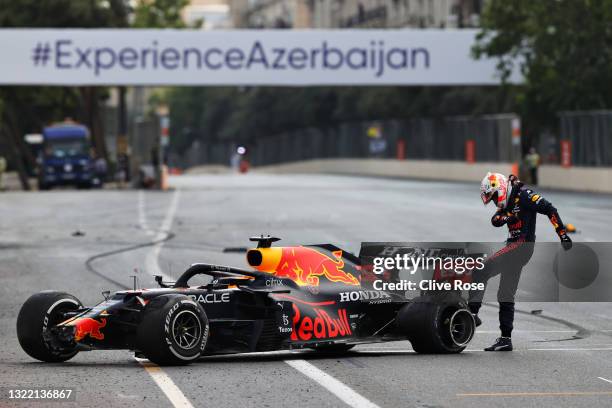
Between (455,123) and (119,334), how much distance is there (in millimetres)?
63846

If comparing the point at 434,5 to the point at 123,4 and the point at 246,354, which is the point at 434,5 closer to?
the point at 123,4

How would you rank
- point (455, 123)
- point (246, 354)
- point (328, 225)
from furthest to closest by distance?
1. point (455, 123)
2. point (328, 225)
3. point (246, 354)

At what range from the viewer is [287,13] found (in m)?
143

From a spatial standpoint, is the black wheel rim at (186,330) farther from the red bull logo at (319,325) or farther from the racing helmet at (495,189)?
the racing helmet at (495,189)

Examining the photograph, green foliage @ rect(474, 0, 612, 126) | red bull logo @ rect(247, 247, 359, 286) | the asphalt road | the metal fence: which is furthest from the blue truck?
red bull logo @ rect(247, 247, 359, 286)

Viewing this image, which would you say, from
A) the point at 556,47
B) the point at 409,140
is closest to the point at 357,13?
the point at 409,140

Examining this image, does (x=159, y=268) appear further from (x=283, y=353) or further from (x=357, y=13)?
(x=357, y=13)

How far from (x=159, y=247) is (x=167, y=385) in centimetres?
1743

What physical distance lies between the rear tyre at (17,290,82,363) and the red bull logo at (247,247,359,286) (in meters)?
1.64

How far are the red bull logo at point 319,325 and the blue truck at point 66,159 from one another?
59550 millimetres

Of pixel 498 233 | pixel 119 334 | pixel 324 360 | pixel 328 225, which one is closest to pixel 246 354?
pixel 324 360

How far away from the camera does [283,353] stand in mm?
13156

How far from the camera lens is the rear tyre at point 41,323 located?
39.6 feet

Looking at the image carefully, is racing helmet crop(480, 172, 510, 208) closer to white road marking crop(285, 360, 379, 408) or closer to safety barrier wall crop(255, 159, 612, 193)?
white road marking crop(285, 360, 379, 408)
